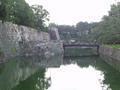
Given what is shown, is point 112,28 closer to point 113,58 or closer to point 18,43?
point 113,58

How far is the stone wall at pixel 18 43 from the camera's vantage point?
156 ft

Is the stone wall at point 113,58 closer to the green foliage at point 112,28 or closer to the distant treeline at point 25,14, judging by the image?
the green foliage at point 112,28

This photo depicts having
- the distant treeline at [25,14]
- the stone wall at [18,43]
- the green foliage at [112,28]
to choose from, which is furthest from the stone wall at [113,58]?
the distant treeline at [25,14]

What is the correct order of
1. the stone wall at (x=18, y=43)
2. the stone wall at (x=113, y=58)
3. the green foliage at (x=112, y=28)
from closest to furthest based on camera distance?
the stone wall at (x=113, y=58)
the stone wall at (x=18, y=43)
the green foliage at (x=112, y=28)

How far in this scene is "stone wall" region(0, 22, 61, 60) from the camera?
156 ft

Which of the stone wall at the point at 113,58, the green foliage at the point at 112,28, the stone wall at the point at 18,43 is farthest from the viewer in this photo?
the green foliage at the point at 112,28

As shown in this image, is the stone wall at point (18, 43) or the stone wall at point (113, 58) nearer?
the stone wall at point (113, 58)

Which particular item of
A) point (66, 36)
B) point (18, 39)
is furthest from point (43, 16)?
point (66, 36)

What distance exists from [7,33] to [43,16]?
1333 inches

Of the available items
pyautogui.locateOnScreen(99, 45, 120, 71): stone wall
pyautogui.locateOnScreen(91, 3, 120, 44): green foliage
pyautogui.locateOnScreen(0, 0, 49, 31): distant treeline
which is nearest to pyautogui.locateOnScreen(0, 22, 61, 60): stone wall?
pyautogui.locateOnScreen(0, 0, 49, 31): distant treeline

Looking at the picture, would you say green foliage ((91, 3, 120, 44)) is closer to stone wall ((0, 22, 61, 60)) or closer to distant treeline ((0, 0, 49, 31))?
stone wall ((0, 22, 61, 60))

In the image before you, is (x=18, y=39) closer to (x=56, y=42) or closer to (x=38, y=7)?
(x=56, y=42)

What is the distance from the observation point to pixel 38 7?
82.9 metres

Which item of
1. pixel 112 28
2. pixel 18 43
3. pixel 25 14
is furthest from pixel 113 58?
pixel 25 14
